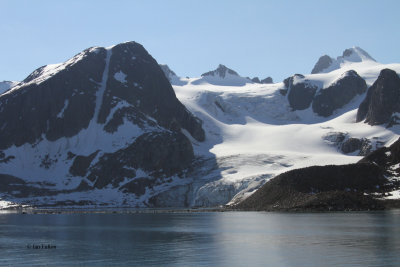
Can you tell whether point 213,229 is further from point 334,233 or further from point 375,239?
point 375,239

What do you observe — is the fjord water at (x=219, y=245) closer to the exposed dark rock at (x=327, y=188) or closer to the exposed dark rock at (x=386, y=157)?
the exposed dark rock at (x=327, y=188)

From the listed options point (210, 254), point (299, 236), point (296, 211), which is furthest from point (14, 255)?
point (296, 211)

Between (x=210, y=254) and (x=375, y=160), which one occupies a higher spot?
(x=375, y=160)

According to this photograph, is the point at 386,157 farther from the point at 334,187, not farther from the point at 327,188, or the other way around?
the point at 327,188

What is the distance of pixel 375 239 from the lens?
2980 inches

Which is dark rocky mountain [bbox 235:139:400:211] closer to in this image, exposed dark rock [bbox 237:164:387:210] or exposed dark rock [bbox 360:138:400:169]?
exposed dark rock [bbox 237:164:387:210]

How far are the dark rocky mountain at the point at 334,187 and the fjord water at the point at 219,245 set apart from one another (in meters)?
31.9

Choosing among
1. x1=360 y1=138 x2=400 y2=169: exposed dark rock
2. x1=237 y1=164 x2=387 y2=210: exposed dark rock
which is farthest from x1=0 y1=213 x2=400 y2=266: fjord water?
x1=360 y1=138 x2=400 y2=169: exposed dark rock

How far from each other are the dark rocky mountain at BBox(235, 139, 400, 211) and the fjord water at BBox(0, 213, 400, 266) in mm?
31870

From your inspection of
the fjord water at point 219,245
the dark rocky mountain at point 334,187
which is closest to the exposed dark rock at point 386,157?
the dark rocky mountain at point 334,187

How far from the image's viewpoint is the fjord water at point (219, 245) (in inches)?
2438

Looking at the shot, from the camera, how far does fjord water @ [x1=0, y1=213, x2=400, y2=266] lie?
61938 millimetres

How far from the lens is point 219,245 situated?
76.6 metres

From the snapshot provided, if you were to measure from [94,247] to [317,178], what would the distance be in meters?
83.6
